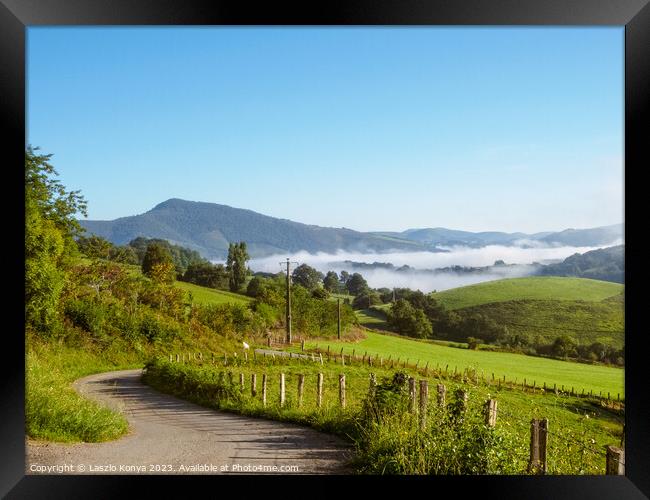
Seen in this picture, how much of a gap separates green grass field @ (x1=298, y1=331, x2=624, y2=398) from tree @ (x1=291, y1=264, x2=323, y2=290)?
787mm

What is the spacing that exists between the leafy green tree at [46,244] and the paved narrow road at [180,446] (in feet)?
2.87

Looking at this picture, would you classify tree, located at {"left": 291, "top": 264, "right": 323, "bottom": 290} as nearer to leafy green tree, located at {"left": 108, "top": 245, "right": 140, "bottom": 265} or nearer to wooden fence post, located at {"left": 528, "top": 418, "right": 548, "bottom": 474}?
leafy green tree, located at {"left": 108, "top": 245, "right": 140, "bottom": 265}

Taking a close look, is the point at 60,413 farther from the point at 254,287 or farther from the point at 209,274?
the point at 254,287

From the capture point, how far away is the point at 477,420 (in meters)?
4.30

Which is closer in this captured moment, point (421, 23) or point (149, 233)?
point (421, 23)

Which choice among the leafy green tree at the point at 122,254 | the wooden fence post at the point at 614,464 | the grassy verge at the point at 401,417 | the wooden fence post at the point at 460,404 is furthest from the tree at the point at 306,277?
the wooden fence post at the point at 614,464

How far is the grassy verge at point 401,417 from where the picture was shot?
4.02 meters

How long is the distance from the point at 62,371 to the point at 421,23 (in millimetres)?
4776

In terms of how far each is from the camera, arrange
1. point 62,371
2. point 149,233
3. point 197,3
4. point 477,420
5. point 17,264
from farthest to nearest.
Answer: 1. point 149,233
2. point 62,371
3. point 477,420
4. point 17,264
5. point 197,3

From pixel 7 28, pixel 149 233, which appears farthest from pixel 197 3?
pixel 149 233

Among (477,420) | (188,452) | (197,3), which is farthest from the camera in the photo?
(188,452)

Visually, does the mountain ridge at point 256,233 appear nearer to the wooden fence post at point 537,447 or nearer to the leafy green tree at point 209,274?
the leafy green tree at point 209,274

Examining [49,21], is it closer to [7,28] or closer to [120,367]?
[7,28]

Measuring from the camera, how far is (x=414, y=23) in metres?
3.80
